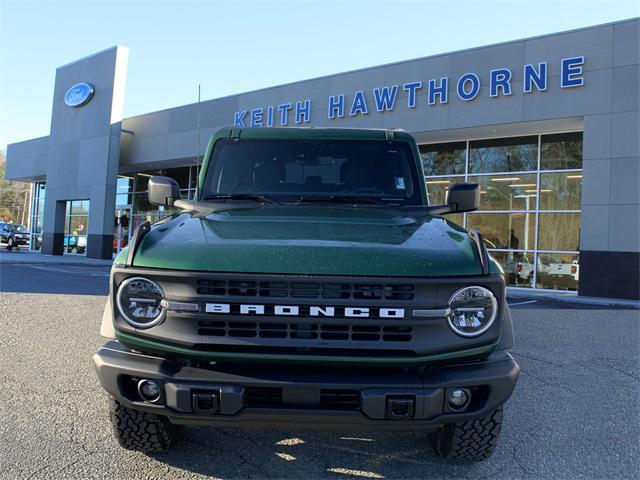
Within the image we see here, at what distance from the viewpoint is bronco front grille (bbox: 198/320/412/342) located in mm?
2334

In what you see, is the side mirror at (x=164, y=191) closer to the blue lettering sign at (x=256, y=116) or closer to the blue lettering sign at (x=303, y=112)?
the blue lettering sign at (x=303, y=112)

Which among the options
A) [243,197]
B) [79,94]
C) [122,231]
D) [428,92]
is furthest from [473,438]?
[79,94]

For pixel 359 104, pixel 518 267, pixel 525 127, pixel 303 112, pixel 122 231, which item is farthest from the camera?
pixel 122 231

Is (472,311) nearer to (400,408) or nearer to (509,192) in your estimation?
(400,408)

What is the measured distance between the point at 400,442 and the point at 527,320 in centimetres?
625

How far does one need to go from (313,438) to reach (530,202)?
45.2 feet

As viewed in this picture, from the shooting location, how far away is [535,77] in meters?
13.6

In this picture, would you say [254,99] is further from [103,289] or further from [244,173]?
[244,173]

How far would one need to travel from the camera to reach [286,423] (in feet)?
7.54

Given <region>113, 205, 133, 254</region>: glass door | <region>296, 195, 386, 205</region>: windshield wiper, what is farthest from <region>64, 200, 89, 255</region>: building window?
<region>296, 195, 386, 205</region>: windshield wiper

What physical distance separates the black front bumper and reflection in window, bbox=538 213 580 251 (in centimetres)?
1345

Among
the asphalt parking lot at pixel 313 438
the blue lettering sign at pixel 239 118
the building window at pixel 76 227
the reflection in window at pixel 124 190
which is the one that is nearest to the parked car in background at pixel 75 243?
the building window at pixel 76 227

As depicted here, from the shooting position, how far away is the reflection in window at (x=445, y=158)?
54.7 feet

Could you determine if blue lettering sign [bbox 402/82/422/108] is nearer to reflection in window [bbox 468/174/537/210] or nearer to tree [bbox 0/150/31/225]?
reflection in window [bbox 468/174/537/210]
